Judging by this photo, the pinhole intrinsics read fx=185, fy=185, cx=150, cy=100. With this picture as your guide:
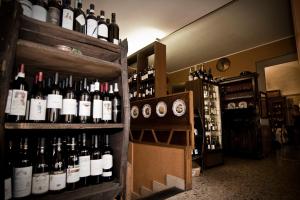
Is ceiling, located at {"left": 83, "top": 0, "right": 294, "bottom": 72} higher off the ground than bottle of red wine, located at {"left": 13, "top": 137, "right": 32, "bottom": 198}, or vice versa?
ceiling, located at {"left": 83, "top": 0, "right": 294, "bottom": 72}

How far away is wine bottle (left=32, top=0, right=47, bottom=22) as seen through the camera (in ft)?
3.57

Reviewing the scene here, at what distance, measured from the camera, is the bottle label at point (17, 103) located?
0.92 metres

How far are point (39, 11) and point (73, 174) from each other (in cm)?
100

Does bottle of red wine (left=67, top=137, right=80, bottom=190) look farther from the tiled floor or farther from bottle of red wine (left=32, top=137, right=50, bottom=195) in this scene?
the tiled floor

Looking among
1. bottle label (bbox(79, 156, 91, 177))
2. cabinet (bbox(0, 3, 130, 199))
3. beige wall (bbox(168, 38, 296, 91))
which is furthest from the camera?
beige wall (bbox(168, 38, 296, 91))

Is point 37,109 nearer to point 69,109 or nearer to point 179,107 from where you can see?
point 69,109

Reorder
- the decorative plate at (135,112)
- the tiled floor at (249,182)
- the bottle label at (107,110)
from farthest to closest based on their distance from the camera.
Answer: the decorative plate at (135,112) < the tiled floor at (249,182) < the bottle label at (107,110)

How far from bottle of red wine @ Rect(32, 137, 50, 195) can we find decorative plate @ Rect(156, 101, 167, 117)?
67.1 inches

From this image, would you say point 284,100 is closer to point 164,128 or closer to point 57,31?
point 164,128

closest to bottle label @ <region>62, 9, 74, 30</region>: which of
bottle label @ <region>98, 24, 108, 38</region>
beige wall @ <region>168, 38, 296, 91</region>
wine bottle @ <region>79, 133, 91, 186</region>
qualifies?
bottle label @ <region>98, 24, 108, 38</region>

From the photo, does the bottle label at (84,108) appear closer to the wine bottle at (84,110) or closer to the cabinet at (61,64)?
the wine bottle at (84,110)

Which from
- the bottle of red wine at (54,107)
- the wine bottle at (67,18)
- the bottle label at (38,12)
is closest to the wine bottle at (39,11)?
the bottle label at (38,12)

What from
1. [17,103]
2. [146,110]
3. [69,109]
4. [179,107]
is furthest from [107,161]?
[146,110]

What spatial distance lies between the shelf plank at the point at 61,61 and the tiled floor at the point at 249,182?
1.83 metres
